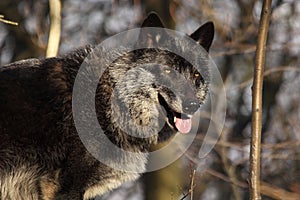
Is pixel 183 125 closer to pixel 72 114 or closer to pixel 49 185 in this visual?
pixel 72 114

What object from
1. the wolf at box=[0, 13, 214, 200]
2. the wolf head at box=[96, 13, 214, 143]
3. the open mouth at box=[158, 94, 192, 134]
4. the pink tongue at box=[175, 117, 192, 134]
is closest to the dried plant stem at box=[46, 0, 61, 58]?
the wolf at box=[0, 13, 214, 200]

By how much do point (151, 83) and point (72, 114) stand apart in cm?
80

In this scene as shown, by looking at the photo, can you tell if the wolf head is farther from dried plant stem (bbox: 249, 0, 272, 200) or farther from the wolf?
dried plant stem (bbox: 249, 0, 272, 200)

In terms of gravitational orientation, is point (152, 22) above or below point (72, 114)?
above

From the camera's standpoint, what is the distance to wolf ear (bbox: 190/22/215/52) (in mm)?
6430

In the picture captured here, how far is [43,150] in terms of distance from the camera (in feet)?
18.9

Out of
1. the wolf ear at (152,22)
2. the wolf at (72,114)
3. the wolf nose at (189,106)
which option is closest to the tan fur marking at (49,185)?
the wolf at (72,114)

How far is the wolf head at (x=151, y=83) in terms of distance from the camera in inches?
240

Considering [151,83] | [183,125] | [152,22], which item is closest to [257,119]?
[183,125]

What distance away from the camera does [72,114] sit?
19.2 feet

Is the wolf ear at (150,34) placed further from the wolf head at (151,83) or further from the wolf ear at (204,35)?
the wolf ear at (204,35)

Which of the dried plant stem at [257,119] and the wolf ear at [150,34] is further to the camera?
the wolf ear at [150,34]

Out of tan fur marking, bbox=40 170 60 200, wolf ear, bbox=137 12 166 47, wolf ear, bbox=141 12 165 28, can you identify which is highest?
wolf ear, bbox=141 12 165 28

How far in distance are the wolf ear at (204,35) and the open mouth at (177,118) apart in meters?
0.74
